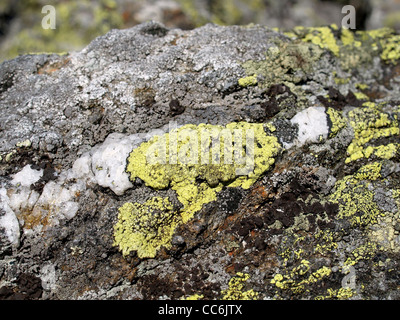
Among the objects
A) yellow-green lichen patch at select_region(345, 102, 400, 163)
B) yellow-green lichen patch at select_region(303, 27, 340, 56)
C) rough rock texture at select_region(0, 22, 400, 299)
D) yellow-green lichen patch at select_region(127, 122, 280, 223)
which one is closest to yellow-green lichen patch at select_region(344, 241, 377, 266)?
rough rock texture at select_region(0, 22, 400, 299)

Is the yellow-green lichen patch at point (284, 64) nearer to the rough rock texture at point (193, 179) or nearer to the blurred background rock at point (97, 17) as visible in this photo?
the rough rock texture at point (193, 179)

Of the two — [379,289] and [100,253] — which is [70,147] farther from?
[379,289]

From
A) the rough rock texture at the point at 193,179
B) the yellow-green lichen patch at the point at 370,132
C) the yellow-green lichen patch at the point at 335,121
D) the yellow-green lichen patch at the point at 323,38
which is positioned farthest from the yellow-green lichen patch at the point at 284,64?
the yellow-green lichen patch at the point at 370,132

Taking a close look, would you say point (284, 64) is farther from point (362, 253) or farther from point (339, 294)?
point (339, 294)

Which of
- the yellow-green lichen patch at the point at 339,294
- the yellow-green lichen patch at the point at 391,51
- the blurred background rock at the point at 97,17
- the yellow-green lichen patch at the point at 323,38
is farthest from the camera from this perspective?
the blurred background rock at the point at 97,17
